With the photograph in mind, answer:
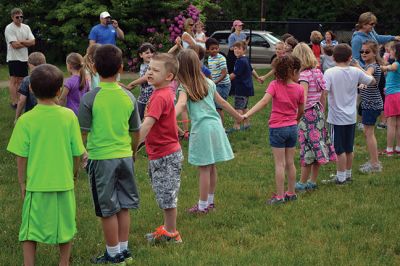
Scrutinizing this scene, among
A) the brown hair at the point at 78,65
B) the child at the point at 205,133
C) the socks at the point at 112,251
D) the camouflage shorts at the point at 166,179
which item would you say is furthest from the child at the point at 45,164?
the brown hair at the point at 78,65

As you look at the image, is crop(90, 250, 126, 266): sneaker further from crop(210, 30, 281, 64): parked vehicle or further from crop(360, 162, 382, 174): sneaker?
crop(210, 30, 281, 64): parked vehicle

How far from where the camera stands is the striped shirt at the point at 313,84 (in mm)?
7387

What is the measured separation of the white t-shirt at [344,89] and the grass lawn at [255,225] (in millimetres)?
896

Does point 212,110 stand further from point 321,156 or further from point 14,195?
point 14,195

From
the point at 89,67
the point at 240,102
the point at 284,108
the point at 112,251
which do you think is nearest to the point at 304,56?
the point at 284,108

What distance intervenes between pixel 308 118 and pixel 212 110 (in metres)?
1.61

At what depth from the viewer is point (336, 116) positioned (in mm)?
7555

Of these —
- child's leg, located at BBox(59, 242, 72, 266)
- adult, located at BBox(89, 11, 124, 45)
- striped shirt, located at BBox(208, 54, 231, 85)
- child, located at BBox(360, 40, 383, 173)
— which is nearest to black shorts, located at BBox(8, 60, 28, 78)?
adult, located at BBox(89, 11, 124, 45)

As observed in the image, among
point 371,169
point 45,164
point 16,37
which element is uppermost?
point 16,37

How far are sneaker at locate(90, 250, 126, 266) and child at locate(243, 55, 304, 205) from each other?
239cm

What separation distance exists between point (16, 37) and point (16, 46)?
22cm

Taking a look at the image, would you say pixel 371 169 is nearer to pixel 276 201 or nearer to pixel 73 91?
pixel 276 201

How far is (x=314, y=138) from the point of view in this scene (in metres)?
7.46

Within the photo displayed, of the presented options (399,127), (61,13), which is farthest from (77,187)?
(61,13)
